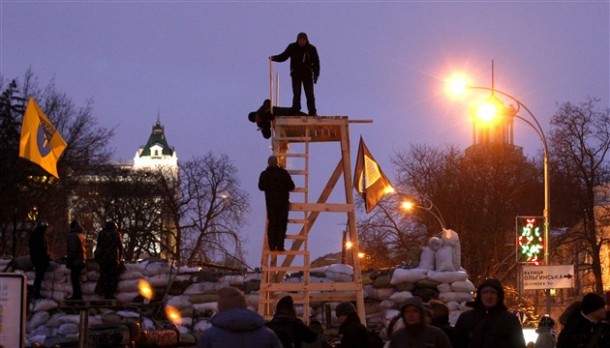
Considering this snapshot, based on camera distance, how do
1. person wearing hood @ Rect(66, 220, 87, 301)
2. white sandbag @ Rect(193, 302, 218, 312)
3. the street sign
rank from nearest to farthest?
person wearing hood @ Rect(66, 220, 87, 301) → white sandbag @ Rect(193, 302, 218, 312) → the street sign

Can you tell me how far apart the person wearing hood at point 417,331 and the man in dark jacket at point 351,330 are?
5.29 ft

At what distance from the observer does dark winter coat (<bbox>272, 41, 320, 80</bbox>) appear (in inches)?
734

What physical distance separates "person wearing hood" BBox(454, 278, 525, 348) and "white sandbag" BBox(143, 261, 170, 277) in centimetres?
1398

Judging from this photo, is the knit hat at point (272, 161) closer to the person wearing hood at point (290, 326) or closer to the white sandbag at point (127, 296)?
the person wearing hood at point (290, 326)

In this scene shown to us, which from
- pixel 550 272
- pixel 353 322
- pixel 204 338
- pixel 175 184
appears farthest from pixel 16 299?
pixel 175 184

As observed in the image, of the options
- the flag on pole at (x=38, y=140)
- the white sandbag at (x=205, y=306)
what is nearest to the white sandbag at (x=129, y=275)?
the white sandbag at (x=205, y=306)

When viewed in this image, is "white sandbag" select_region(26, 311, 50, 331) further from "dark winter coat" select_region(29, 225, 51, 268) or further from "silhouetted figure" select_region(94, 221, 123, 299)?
"silhouetted figure" select_region(94, 221, 123, 299)

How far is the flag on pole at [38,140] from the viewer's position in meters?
22.2

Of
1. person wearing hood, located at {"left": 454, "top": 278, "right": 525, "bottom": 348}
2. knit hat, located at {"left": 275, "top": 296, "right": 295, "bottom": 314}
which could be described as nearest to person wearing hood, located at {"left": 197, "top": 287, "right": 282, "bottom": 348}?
person wearing hood, located at {"left": 454, "top": 278, "right": 525, "bottom": 348}

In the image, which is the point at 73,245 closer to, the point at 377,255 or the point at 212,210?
the point at 377,255

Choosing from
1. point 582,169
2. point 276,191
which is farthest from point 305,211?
point 582,169

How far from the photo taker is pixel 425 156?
64.8m

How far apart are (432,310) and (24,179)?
37513 mm

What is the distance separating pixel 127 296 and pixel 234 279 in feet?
6.55
